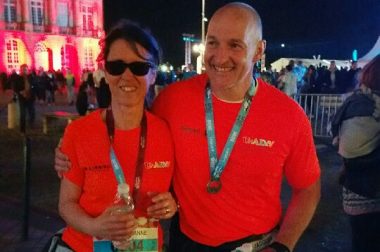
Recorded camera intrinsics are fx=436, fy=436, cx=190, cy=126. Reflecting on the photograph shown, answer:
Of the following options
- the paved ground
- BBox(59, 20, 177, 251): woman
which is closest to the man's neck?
BBox(59, 20, 177, 251): woman

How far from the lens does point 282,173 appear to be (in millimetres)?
2402

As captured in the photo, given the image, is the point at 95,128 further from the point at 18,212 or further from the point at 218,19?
the point at 18,212

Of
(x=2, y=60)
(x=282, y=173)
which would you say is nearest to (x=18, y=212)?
(x=282, y=173)

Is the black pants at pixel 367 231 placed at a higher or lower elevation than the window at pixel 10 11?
lower

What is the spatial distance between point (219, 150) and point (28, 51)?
45994mm

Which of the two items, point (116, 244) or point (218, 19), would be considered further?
point (218, 19)

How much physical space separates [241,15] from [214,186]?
2.94 ft

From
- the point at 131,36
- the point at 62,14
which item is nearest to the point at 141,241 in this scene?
the point at 131,36

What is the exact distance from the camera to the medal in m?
2.26

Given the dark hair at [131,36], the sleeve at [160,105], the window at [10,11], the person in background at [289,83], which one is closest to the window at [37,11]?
the window at [10,11]

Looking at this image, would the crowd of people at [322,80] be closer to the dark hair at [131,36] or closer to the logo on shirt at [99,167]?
the dark hair at [131,36]

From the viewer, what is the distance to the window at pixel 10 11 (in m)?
43.2

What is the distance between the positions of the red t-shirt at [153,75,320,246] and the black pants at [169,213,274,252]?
1.0 inches

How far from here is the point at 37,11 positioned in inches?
1811
